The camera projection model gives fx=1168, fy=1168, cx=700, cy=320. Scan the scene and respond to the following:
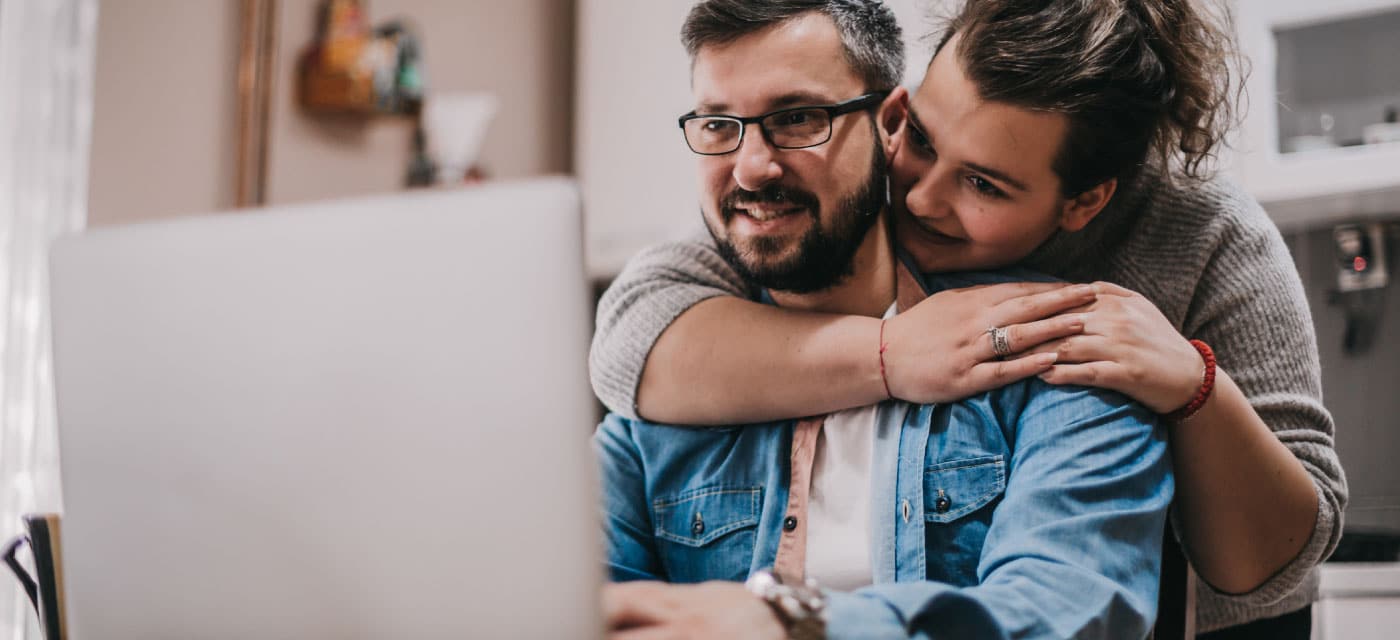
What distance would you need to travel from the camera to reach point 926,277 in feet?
3.81

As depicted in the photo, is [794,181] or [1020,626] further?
[794,181]

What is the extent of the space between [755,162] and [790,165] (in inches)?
1.5

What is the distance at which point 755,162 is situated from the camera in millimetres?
1081

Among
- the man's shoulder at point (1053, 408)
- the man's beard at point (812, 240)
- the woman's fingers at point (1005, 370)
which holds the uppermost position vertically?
the man's beard at point (812, 240)

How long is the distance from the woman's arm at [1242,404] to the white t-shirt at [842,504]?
21 centimetres

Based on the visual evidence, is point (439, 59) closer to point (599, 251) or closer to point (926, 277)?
point (599, 251)

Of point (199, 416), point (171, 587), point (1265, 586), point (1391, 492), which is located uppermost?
point (199, 416)

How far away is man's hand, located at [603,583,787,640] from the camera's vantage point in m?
0.72

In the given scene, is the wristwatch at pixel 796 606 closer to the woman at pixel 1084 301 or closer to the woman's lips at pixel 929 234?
the woman at pixel 1084 301

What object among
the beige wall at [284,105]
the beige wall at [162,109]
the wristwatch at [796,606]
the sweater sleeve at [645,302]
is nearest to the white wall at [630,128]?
the beige wall at [284,105]

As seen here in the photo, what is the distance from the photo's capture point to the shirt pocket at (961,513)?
1021mm

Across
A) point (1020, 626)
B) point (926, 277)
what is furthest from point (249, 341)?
point (926, 277)

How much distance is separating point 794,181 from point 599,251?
1.76m

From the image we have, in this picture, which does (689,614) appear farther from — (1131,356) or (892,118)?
(892,118)
